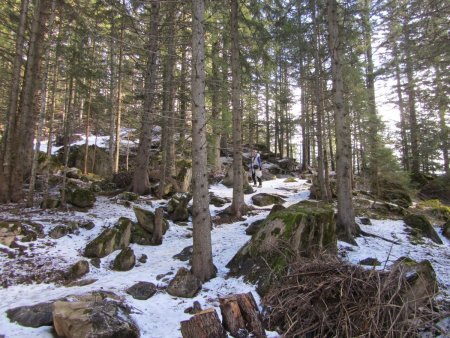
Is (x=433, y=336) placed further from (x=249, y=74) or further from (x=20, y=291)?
(x=249, y=74)

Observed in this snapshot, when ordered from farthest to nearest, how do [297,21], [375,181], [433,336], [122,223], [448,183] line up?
[448,183] → [375,181] → [297,21] → [122,223] → [433,336]

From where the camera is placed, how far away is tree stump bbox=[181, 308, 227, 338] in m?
4.06

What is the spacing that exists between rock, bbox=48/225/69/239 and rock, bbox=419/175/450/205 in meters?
17.2

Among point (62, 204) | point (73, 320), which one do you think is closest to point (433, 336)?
point (73, 320)

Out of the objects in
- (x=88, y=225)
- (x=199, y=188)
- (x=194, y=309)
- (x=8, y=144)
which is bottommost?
(x=194, y=309)

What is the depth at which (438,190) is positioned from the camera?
56.7 feet

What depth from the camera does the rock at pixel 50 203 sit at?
9875 mm

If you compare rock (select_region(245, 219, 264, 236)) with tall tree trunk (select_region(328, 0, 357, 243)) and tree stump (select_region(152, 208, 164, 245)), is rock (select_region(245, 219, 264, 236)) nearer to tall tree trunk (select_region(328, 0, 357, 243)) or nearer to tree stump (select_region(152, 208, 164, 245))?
tall tree trunk (select_region(328, 0, 357, 243))

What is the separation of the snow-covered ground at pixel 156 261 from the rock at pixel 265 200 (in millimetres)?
1259

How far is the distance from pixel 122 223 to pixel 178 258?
81.7 inches

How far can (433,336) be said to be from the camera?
4008 mm

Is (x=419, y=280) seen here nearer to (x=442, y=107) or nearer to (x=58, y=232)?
(x=58, y=232)

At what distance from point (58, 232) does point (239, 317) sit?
5.95m

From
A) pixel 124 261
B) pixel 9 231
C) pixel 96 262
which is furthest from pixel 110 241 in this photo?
pixel 9 231
